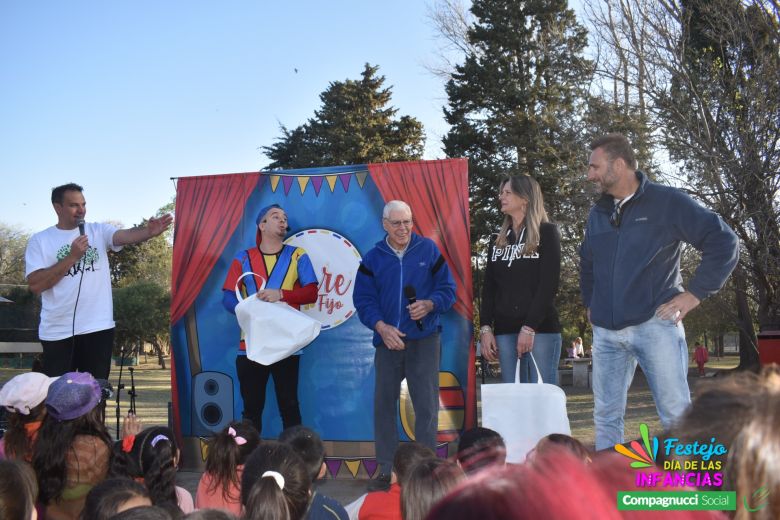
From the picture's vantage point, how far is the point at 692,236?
3.46m

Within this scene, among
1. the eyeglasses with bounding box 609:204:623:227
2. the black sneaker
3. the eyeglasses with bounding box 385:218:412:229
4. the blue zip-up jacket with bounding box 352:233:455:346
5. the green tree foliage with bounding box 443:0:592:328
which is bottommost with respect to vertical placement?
the black sneaker

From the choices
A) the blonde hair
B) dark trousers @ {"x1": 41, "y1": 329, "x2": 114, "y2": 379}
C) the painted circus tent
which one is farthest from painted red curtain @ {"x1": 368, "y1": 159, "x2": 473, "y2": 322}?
dark trousers @ {"x1": 41, "y1": 329, "x2": 114, "y2": 379}

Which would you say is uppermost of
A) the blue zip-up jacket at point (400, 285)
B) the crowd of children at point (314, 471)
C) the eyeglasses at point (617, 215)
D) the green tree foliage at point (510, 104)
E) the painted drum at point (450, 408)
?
the green tree foliage at point (510, 104)

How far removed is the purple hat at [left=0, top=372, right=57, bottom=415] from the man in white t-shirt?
0.88m

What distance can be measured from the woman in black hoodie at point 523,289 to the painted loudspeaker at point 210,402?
2.24m

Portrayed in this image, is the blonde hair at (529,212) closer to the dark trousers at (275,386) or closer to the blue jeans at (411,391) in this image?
the blue jeans at (411,391)

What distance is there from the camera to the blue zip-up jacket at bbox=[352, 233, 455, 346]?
14.2 feet

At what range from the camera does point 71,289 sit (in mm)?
4438

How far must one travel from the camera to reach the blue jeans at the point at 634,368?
340cm

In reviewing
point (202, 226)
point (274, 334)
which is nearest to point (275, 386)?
point (274, 334)

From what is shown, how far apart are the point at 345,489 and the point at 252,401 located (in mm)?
910

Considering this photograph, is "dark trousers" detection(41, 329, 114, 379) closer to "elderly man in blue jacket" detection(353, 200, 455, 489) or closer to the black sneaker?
"elderly man in blue jacket" detection(353, 200, 455, 489)

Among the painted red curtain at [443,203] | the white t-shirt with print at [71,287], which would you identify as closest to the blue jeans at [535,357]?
the painted red curtain at [443,203]

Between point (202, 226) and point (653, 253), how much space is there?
367 cm
